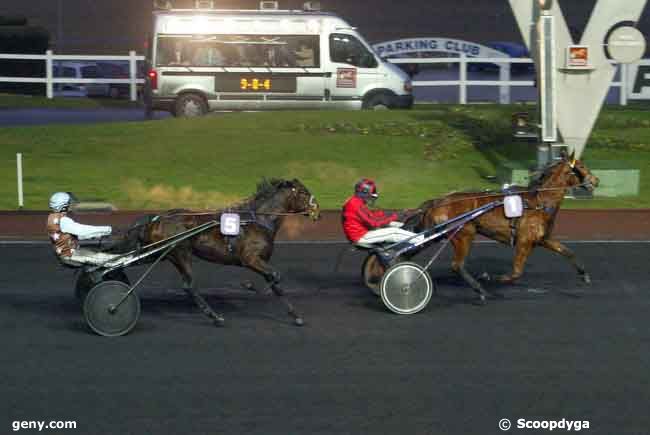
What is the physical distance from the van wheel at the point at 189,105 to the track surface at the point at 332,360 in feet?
43.1

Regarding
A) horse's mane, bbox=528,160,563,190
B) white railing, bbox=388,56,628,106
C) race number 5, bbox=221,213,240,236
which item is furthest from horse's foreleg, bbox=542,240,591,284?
white railing, bbox=388,56,628,106

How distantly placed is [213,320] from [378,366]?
82.5 inches

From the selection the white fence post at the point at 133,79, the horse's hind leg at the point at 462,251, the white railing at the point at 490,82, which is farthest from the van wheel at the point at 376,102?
the horse's hind leg at the point at 462,251

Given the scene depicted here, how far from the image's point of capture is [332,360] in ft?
30.9

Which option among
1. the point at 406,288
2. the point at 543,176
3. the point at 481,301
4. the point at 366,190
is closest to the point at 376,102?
the point at 543,176

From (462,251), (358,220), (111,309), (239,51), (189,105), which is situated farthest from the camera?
(189,105)

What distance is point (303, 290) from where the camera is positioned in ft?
40.5

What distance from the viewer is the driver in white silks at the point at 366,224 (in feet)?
36.1

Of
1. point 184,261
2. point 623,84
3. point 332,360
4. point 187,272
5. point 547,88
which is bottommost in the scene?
point 332,360

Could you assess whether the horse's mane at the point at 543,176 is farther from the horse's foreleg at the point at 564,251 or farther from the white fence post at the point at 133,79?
the white fence post at the point at 133,79

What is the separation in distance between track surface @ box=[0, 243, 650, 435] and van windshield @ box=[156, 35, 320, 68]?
13.2m

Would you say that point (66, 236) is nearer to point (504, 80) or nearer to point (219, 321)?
point (219, 321)

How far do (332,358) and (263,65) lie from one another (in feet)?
56.2

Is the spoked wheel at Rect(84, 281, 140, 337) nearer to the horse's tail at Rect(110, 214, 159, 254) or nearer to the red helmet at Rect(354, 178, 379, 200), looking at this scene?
the horse's tail at Rect(110, 214, 159, 254)
